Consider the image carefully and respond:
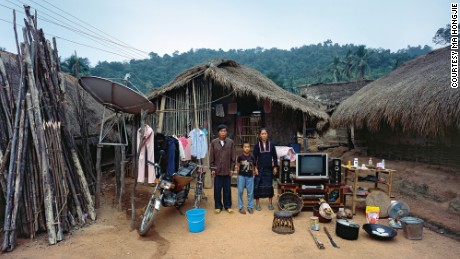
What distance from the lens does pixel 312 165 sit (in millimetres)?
5547

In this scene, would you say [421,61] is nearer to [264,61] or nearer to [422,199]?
[422,199]

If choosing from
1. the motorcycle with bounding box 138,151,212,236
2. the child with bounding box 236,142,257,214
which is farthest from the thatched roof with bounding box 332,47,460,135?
the motorcycle with bounding box 138,151,212,236

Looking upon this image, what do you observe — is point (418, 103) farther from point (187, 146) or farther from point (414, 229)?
point (187, 146)

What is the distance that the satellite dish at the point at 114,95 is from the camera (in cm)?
468

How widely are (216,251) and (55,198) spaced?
2.87m

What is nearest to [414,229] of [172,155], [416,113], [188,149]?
[416,113]

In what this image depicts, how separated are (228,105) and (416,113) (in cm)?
577

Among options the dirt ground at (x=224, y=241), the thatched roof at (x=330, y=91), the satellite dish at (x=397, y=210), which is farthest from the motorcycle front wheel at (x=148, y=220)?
the thatched roof at (x=330, y=91)

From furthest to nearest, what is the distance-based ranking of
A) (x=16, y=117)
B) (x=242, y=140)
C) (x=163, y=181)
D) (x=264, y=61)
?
1. (x=264, y=61)
2. (x=242, y=140)
3. (x=163, y=181)
4. (x=16, y=117)

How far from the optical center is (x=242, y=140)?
10039 mm

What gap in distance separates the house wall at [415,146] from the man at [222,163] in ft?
21.7

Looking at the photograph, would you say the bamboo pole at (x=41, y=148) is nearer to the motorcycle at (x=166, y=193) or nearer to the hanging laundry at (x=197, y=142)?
the motorcycle at (x=166, y=193)

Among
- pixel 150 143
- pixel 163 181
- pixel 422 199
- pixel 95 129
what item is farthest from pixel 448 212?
pixel 95 129

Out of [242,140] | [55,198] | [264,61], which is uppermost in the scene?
[264,61]
